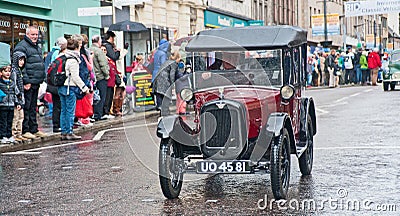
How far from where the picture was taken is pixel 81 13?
79.4 ft

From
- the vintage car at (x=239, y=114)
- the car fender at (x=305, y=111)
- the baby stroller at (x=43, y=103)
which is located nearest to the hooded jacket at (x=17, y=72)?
the baby stroller at (x=43, y=103)

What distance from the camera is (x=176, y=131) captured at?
8.64 m

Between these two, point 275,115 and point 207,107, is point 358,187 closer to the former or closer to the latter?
point 275,115

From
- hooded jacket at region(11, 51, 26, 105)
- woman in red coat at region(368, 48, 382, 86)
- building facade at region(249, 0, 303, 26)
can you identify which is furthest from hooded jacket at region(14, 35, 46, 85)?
building facade at region(249, 0, 303, 26)

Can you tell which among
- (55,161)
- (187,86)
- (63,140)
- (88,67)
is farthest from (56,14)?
(187,86)

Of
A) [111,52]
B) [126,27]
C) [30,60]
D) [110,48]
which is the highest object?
[126,27]

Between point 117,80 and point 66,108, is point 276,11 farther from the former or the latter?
point 66,108

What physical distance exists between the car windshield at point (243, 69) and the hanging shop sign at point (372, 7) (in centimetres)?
A: 5957

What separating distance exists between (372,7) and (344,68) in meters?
21.6

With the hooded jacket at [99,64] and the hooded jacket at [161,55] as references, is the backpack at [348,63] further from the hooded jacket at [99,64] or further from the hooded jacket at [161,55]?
the hooded jacket at [99,64]

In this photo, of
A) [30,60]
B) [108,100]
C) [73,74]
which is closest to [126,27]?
[108,100]

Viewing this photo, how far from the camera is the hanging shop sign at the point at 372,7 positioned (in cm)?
6688

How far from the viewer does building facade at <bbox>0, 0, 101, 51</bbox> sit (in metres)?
24.9

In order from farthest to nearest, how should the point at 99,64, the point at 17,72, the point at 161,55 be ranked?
the point at 161,55 → the point at 99,64 → the point at 17,72
